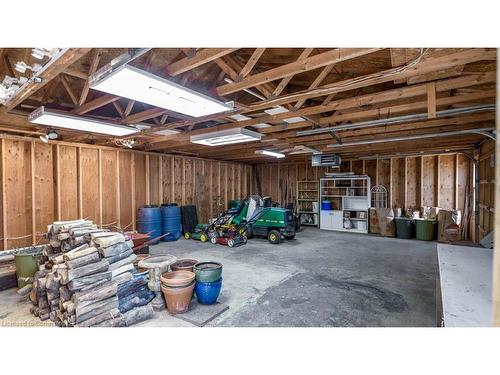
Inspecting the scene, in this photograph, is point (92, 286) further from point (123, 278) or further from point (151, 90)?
point (151, 90)

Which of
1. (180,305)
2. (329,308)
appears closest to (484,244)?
(329,308)

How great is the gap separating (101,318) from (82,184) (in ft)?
13.2

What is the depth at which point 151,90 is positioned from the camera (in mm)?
2240

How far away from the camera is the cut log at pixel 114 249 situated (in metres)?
2.93

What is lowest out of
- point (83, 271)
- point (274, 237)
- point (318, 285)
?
point (318, 285)

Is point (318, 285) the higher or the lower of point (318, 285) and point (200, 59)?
the lower

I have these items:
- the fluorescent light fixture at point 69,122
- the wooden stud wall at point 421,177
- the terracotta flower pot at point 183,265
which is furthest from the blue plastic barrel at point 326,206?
the fluorescent light fixture at point 69,122

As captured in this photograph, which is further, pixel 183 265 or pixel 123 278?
pixel 183 265

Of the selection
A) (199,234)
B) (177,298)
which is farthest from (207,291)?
(199,234)

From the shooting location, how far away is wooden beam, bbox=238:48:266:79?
2.11 m

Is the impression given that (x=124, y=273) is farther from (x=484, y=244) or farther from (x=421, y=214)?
(x=421, y=214)

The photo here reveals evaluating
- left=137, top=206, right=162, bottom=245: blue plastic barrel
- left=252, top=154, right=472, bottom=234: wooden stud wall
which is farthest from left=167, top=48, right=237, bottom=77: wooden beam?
left=252, top=154, right=472, bottom=234: wooden stud wall

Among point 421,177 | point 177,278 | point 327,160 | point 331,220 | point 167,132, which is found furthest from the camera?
point 331,220

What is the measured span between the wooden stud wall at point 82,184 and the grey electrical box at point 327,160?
3.76 meters
